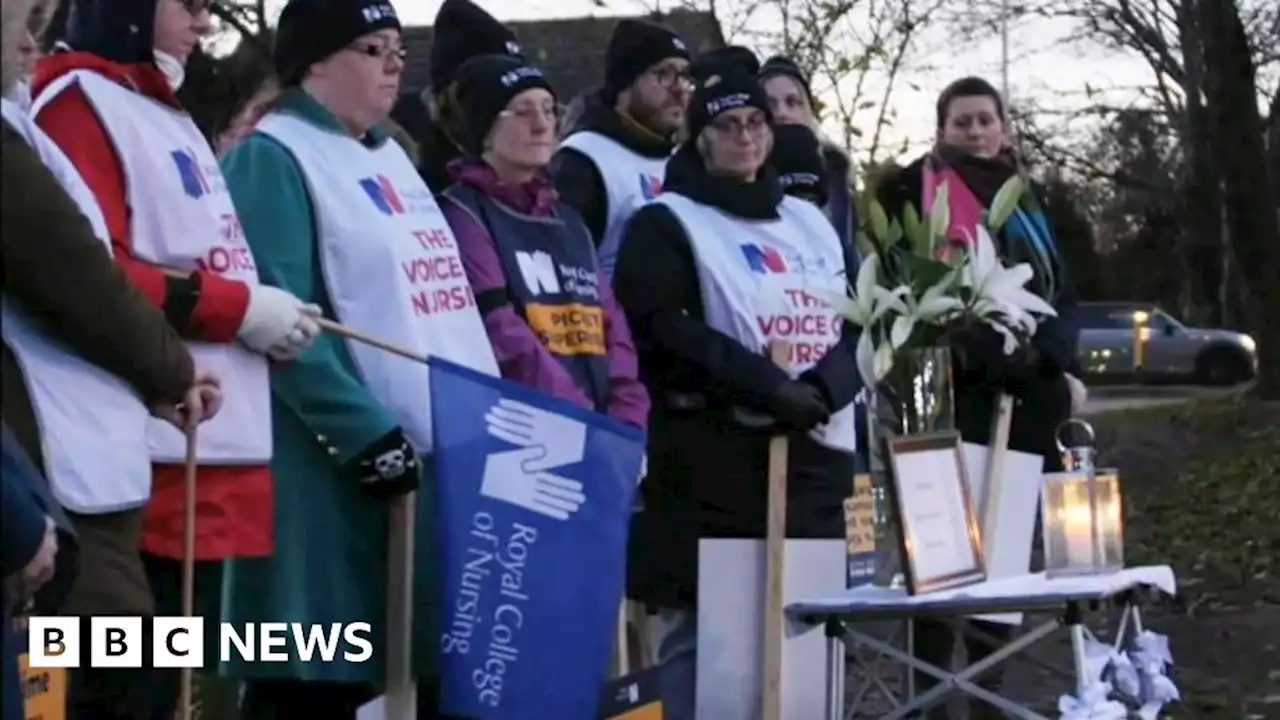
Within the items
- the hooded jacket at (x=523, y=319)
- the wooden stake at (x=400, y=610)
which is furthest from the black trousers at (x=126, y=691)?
the hooded jacket at (x=523, y=319)

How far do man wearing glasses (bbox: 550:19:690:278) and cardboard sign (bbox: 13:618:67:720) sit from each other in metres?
2.38

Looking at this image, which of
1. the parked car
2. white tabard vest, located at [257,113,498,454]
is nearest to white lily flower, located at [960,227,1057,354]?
white tabard vest, located at [257,113,498,454]

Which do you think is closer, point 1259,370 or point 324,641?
point 324,641

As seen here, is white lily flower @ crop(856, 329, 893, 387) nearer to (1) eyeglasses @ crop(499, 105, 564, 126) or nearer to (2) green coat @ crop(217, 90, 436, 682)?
(1) eyeglasses @ crop(499, 105, 564, 126)

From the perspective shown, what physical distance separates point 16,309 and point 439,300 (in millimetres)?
1282

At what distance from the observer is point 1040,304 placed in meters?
5.34

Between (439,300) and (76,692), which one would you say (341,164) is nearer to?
(439,300)

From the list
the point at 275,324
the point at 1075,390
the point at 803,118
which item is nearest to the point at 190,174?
the point at 275,324

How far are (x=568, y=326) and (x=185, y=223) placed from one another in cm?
120

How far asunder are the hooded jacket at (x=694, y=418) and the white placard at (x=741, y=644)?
0.20 metres

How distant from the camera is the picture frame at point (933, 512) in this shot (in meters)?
4.88

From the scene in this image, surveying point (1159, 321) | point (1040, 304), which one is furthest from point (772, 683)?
point (1159, 321)

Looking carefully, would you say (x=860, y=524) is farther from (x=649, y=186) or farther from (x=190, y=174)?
(x=190, y=174)

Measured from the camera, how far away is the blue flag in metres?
4.16
